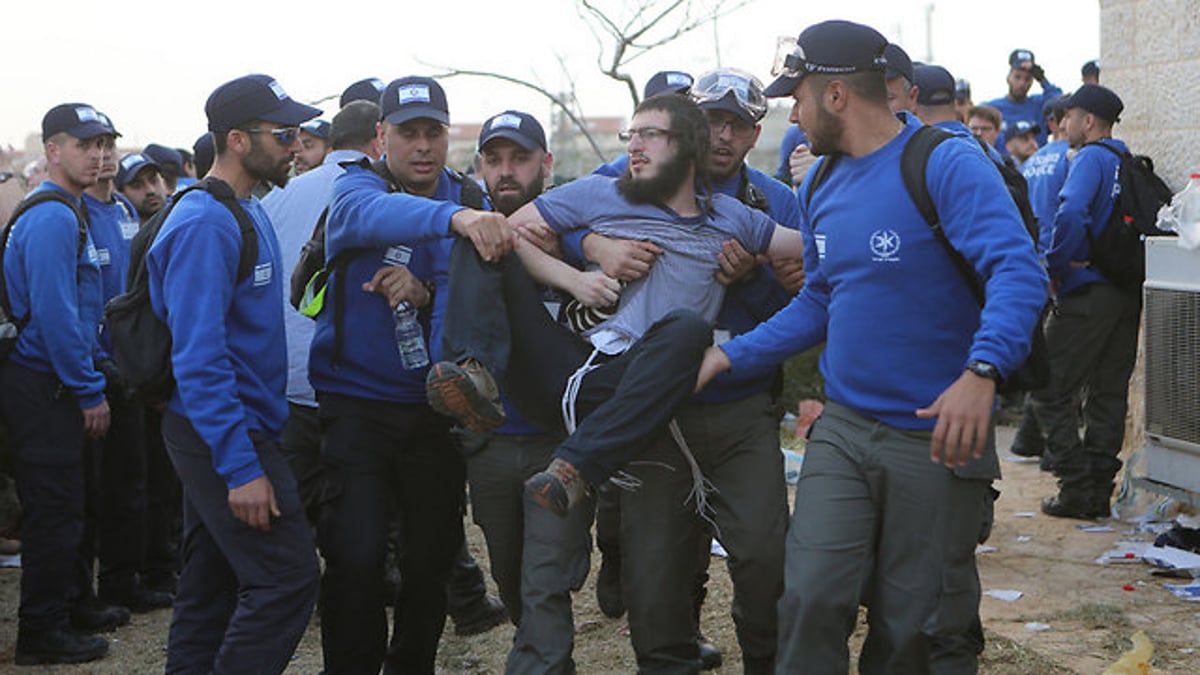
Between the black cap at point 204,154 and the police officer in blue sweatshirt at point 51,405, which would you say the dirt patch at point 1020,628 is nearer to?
the police officer in blue sweatshirt at point 51,405

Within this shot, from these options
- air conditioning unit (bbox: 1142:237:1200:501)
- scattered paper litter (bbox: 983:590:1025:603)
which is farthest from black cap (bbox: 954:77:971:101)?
scattered paper litter (bbox: 983:590:1025:603)

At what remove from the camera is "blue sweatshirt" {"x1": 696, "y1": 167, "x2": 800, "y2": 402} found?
4.55 meters

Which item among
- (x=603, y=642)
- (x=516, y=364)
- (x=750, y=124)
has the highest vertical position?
(x=750, y=124)

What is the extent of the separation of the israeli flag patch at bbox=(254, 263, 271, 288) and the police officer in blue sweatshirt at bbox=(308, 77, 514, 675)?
35 cm

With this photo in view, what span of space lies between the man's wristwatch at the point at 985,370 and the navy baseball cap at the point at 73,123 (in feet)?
15.0

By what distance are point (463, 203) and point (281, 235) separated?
1.19 metres

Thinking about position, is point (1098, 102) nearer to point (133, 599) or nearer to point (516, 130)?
point (516, 130)

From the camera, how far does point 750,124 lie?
495 centimetres

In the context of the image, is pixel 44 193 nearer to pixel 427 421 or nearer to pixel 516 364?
pixel 427 421

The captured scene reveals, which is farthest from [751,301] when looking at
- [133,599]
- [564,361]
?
[133,599]

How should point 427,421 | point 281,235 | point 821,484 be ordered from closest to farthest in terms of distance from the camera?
point 821,484 → point 427,421 → point 281,235

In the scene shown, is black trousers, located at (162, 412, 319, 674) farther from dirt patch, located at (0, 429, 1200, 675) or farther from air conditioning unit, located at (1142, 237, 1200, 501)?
air conditioning unit, located at (1142, 237, 1200, 501)

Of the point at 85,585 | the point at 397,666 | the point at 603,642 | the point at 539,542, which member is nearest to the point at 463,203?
the point at 539,542

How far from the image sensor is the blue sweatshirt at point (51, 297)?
5820 millimetres
